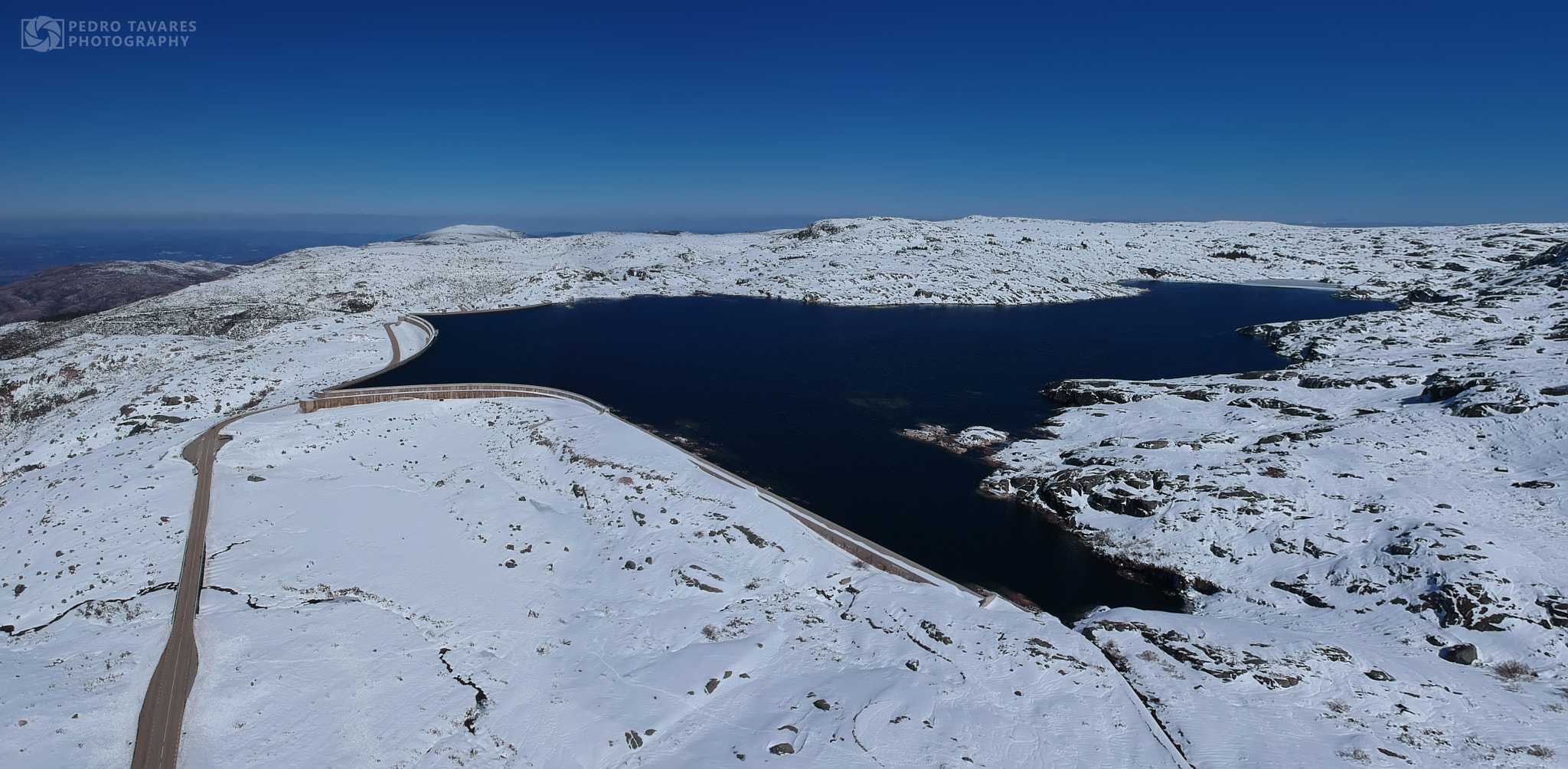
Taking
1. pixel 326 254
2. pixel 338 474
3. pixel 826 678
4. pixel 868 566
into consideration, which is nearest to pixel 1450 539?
pixel 868 566

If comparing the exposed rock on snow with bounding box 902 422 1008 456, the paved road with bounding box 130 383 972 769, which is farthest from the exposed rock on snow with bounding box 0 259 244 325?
the exposed rock on snow with bounding box 902 422 1008 456

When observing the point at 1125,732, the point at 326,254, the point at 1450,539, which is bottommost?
the point at 1125,732

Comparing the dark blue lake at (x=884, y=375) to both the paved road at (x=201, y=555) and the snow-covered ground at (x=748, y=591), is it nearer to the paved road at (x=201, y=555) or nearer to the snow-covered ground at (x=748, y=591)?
the paved road at (x=201, y=555)

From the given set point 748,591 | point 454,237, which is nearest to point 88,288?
point 454,237

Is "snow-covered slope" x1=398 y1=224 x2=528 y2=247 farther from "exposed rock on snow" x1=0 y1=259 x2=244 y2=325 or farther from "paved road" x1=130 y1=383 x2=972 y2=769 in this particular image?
"paved road" x1=130 y1=383 x2=972 y2=769

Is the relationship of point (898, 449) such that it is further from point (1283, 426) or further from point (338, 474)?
point (338, 474)
